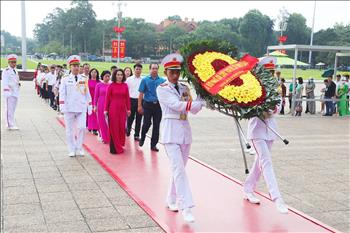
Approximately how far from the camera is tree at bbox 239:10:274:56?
24.9m

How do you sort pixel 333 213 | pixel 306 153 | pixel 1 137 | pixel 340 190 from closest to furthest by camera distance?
pixel 333 213 → pixel 340 190 → pixel 306 153 → pixel 1 137

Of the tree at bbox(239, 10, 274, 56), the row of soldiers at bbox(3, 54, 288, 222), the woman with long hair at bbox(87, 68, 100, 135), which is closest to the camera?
the row of soldiers at bbox(3, 54, 288, 222)

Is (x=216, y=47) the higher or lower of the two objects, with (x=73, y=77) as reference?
higher

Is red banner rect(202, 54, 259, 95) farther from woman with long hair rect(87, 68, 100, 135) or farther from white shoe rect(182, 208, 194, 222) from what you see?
woman with long hair rect(87, 68, 100, 135)

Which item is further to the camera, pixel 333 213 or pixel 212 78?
pixel 333 213

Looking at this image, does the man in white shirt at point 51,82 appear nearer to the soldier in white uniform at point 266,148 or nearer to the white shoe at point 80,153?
the white shoe at point 80,153

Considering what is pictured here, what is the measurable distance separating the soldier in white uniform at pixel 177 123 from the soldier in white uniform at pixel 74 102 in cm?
340


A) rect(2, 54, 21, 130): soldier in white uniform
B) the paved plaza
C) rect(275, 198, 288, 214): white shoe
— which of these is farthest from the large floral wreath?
rect(2, 54, 21, 130): soldier in white uniform

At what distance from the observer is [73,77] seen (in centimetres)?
761

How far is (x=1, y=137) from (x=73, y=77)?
307 cm

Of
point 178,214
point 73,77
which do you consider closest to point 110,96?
point 73,77

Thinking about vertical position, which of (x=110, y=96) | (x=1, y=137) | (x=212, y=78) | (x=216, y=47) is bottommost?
(x=1, y=137)

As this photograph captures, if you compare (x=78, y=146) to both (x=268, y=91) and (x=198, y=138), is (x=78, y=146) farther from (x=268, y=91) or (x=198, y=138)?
(x=268, y=91)

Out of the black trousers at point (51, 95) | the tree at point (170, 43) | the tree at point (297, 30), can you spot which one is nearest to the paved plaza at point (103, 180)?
the tree at point (170, 43)
